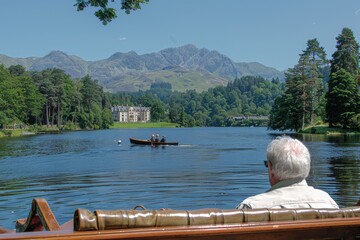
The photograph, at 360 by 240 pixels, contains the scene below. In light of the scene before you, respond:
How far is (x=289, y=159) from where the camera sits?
427 centimetres

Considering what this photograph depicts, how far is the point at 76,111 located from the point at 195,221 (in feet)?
476

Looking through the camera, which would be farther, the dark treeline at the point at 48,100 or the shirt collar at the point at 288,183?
the dark treeline at the point at 48,100

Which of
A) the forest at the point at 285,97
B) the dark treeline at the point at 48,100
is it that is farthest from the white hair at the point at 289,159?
the dark treeline at the point at 48,100

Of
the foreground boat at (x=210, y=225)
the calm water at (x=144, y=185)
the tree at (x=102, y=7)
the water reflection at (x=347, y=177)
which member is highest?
the tree at (x=102, y=7)

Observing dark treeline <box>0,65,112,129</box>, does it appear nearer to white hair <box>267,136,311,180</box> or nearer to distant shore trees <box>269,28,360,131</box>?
distant shore trees <box>269,28,360,131</box>

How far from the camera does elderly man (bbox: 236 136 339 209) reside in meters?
4.27

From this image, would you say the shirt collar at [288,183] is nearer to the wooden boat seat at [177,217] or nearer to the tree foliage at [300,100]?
the wooden boat seat at [177,217]

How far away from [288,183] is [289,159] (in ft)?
0.71

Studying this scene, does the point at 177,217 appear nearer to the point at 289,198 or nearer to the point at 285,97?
the point at 289,198

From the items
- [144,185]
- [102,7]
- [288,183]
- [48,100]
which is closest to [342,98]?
[144,185]

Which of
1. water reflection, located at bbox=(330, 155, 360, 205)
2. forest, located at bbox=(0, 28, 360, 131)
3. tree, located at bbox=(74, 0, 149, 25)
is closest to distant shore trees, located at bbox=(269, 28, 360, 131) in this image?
forest, located at bbox=(0, 28, 360, 131)

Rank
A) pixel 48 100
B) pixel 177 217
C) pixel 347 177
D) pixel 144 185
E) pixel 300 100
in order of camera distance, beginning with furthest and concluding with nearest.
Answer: pixel 48 100 → pixel 300 100 → pixel 347 177 → pixel 144 185 → pixel 177 217

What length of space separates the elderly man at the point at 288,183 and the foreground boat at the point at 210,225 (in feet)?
1.49

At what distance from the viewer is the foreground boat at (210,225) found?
3420mm
